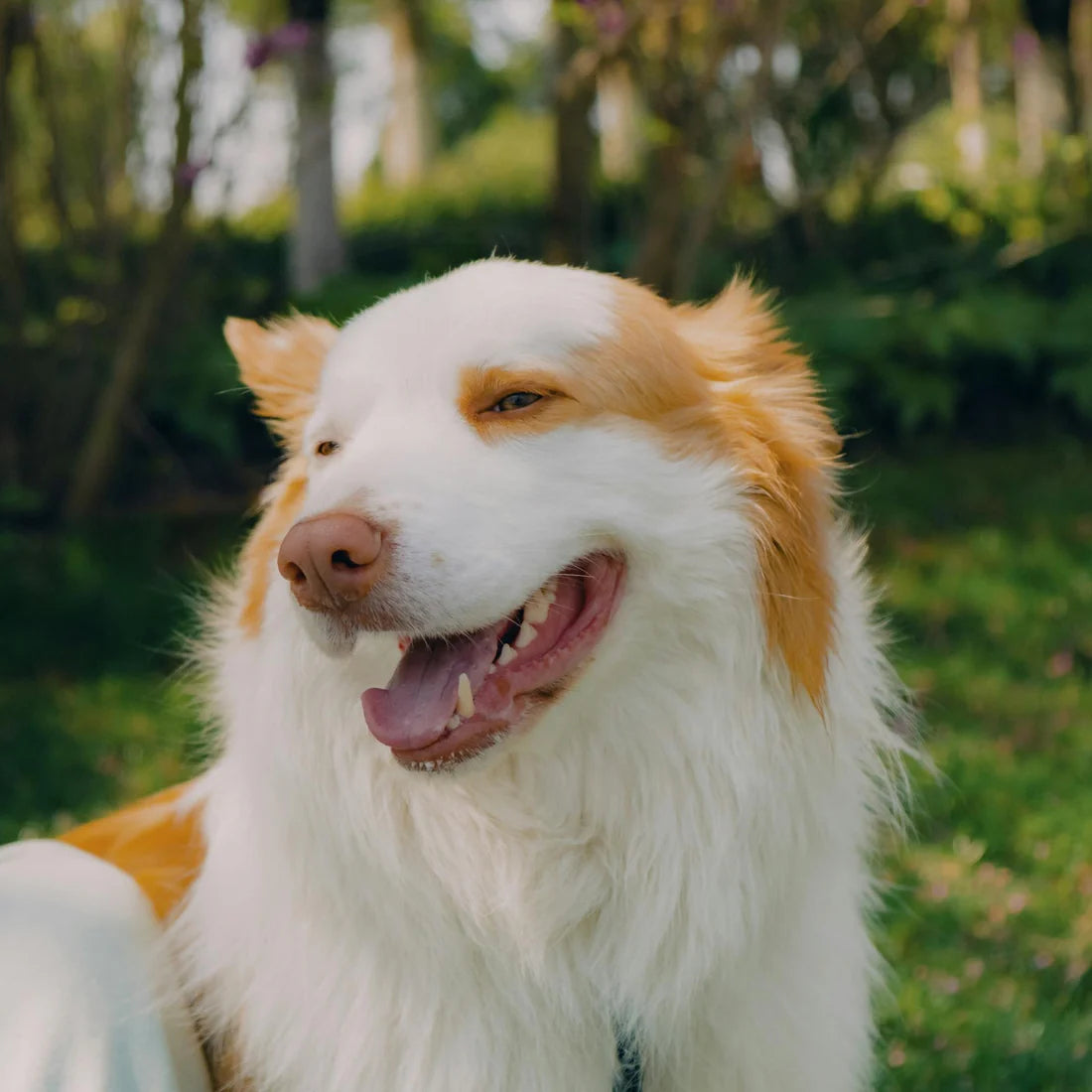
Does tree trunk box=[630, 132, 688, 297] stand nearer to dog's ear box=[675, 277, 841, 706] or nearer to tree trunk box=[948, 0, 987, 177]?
tree trunk box=[948, 0, 987, 177]

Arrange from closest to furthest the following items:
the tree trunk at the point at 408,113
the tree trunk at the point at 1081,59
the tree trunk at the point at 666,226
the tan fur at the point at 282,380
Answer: the tan fur at the point at 282,380
the tree trunk at the point at 666,226
the tree trunk at the point at 1081,59
the tree trunk at the point at 408,113

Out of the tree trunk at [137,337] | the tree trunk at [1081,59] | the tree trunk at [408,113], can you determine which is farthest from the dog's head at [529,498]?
the tree trunk at [408,113]

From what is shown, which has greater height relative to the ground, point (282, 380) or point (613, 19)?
point (282, 380)

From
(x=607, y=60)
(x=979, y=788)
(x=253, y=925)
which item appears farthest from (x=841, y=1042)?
(x=607, y=60)

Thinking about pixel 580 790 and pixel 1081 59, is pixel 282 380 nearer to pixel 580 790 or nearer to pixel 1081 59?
pixel 580 790

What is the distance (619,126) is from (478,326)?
1413 centimetres

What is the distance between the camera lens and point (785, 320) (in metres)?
7.62

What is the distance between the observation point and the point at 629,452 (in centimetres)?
213

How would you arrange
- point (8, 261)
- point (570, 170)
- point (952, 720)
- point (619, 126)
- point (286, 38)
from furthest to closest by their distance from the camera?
point (619, 126), point (570, 170), point (8, 261), point (286, 38), point (952, 720)

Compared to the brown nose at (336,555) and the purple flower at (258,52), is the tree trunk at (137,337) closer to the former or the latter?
the purple flower at (258,52)

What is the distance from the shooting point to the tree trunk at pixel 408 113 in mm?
16875

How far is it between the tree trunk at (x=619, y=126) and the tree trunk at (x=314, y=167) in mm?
1660

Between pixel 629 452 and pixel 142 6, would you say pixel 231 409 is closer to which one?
pixel 142 6

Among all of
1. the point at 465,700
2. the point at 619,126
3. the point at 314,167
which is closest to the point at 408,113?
the point at 619,126
